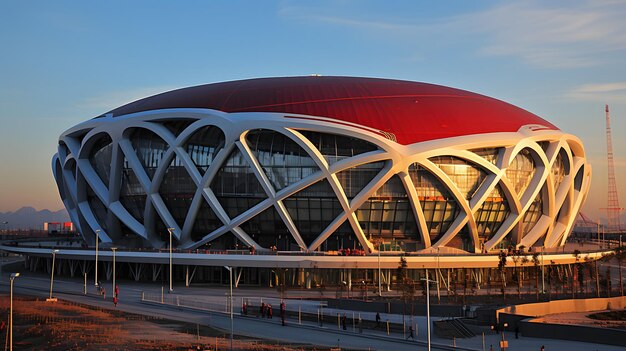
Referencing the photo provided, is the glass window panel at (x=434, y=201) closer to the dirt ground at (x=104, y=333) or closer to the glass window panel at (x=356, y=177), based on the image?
the glass window panel at (x=356, y=177)

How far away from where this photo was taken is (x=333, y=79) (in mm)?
85188

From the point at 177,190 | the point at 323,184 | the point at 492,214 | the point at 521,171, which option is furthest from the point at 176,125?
the point at 521,171

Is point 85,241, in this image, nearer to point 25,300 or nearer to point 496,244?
point 25,300

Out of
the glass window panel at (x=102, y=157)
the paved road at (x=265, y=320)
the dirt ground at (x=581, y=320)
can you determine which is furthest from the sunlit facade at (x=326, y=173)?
the dirt ground at (x=581, y=320)

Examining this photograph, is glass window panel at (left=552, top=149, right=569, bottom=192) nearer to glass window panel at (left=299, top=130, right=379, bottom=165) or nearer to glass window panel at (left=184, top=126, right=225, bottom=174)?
glass window panel at (left=299, top=130, right=379, bottom=165)

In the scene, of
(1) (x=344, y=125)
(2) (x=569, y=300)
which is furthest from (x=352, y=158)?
(2) (x=569, y=300)

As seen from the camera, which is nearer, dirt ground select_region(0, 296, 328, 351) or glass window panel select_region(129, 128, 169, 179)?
dirt ground select_region(0, 296, 328, 351)

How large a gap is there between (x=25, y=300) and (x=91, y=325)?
16.1 metres

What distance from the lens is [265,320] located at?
49.1 meters

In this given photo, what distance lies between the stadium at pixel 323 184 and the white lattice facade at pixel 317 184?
15cm

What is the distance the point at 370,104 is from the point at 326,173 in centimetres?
992

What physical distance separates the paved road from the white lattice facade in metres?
8.83

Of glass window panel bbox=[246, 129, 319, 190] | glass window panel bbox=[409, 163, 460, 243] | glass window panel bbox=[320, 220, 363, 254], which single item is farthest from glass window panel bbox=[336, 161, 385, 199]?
glass window panel bbox=[409, 163, 460, 243]

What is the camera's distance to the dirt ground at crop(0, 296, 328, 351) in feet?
124
